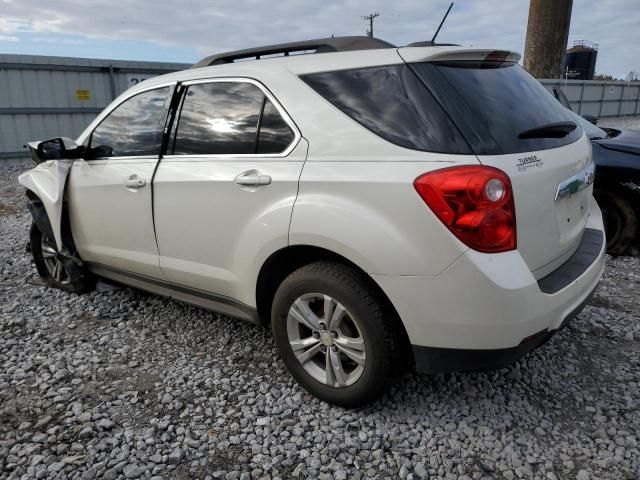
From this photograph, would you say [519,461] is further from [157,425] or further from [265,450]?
[157,425]

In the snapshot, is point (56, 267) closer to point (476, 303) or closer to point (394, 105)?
point (394, 105)

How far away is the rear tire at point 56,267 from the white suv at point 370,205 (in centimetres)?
106

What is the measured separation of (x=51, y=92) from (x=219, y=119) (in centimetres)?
1089

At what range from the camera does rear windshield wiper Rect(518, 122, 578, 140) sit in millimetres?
2297

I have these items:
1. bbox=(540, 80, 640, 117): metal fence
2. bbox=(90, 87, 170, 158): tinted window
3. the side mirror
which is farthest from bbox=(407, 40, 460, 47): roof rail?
bbox=(540, 80, 640, 117): metal fence

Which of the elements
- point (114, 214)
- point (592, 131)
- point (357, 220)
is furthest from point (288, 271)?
point (592, 131)

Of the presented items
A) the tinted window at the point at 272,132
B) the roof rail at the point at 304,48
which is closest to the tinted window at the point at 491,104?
the roof rail at the point at 304,48

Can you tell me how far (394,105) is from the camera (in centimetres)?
224

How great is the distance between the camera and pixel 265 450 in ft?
7.57

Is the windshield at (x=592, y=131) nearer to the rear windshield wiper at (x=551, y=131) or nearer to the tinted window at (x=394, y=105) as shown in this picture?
the rear windshield wiper at (x=551, y=131)

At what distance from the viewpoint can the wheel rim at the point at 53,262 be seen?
13.5ft

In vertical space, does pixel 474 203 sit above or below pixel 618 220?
above

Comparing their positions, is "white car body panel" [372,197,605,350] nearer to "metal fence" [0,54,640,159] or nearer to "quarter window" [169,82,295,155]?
"quarter window" [169,82,295,155]

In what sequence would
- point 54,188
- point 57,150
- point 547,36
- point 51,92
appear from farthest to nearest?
point 547,36, point 51,92, point 54,188, point 57,150
